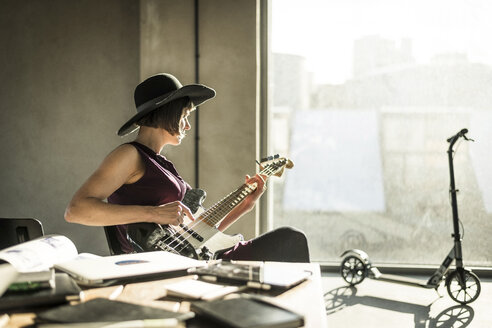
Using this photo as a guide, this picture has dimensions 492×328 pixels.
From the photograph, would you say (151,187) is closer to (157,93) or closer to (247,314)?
(157,93)

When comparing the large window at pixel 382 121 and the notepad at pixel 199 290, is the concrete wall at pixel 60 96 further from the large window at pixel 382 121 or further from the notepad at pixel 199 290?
the notepad at pixel 199 290

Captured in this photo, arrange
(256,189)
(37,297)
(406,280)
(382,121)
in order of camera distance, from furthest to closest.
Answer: (382,121) < (406,280) < (256,189) < (37,297)

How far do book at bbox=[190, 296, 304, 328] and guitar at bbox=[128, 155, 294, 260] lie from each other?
1.01 metres

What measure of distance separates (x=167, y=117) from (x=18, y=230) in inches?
27.7

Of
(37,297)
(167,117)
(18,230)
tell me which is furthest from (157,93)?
(37,297)

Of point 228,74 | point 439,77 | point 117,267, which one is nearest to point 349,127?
point 439,77

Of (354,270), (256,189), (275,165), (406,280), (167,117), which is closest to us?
(167,117)

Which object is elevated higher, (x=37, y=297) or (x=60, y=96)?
(x=60, y=96)

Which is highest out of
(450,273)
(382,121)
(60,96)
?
(60,96)

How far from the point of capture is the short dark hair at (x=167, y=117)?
6.75 ft

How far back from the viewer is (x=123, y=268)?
110 cm

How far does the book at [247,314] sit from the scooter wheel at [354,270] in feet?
9.45

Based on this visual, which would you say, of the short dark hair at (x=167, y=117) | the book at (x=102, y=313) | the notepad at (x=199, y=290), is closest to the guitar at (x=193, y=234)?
the short dark hair at (x=167, y=117)

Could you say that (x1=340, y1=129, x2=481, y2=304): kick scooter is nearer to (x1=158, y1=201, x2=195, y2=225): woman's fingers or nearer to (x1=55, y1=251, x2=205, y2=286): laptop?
(x1=158, y1=201, x2=195, y2=225): woman's fingers
